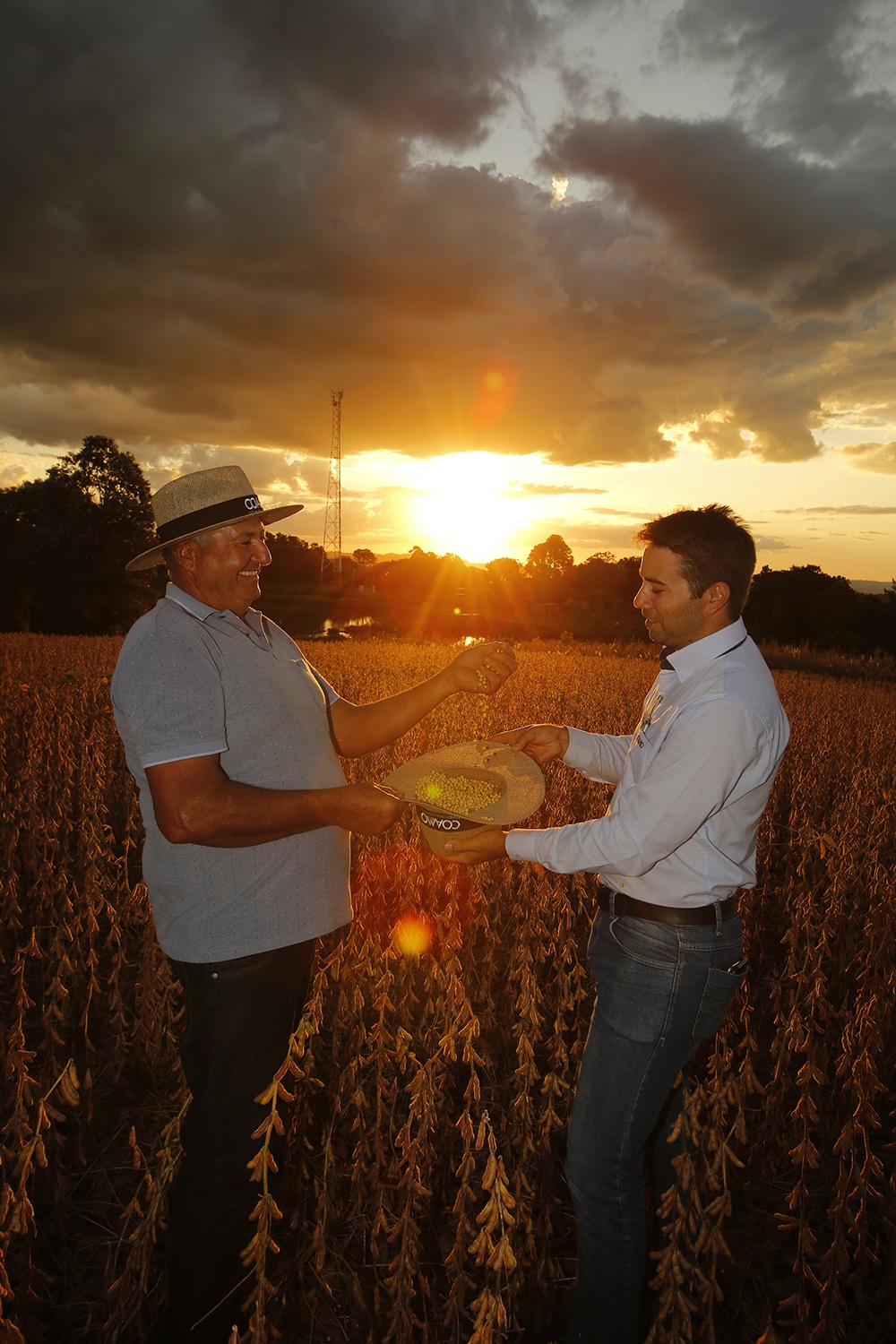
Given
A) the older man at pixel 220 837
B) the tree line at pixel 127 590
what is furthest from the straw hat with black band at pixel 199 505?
the tree line at pixel 127 590

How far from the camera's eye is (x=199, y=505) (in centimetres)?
231

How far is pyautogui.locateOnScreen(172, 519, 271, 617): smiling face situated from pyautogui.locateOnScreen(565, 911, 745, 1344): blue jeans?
1550 mm

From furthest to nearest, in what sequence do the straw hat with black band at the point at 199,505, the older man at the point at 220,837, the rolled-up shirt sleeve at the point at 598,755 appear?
the rolled-up shirt sleeve at the point at 598,755, the straw hat with black band at the point at 199,505, the older man at the point at 220,837

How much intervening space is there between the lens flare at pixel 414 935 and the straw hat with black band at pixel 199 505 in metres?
2.44

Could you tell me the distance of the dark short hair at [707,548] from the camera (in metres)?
2.09

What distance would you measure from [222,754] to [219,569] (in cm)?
59

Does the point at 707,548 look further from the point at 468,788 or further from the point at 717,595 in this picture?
the point at 468,788

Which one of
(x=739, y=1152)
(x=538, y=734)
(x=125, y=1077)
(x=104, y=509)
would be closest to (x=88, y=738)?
(x=125, y=1077)

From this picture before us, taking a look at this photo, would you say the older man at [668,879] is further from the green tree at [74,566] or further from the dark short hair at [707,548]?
the green tree at [74,566]

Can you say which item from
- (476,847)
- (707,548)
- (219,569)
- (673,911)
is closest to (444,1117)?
(476,847)

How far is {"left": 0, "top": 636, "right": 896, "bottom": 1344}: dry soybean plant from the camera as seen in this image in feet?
6.56

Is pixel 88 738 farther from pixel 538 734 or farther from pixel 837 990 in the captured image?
pixel 837 990

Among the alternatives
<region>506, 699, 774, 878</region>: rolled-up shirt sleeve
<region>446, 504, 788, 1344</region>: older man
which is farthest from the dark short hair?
<region>506, 699, 774, 878</region>: rolled-up shirt sleeve

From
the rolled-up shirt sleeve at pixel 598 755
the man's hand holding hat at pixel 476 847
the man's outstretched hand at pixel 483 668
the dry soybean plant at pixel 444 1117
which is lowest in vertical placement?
the dry soybean plant at pixel 444 1117
